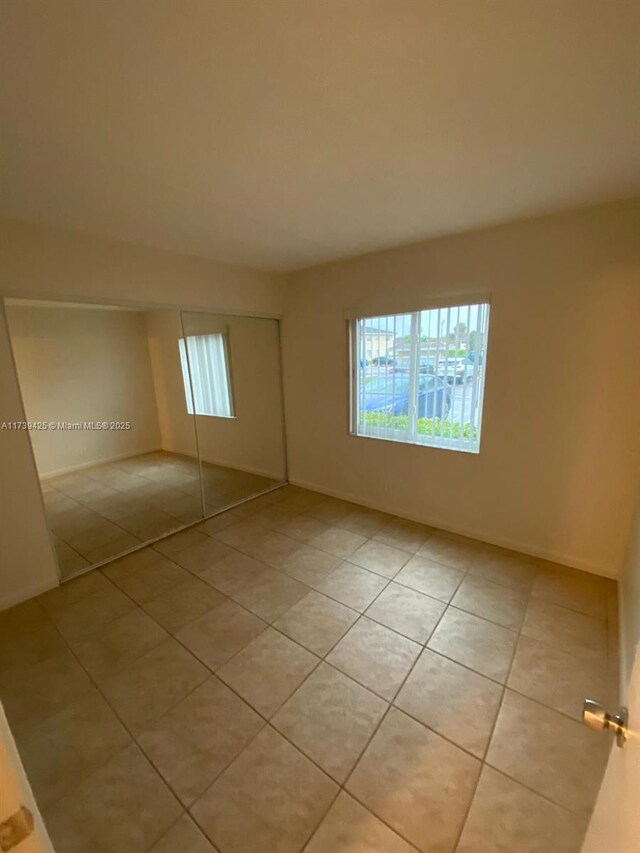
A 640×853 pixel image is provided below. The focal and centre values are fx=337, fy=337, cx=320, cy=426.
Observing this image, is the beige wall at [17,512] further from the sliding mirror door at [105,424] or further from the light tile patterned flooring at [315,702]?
the sliding mirror door at [105,424]

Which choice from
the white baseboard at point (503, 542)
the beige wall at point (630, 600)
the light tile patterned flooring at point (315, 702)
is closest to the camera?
the light tile patterned flooring at point (315, 702)

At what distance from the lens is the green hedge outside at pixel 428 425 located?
2.69 metres

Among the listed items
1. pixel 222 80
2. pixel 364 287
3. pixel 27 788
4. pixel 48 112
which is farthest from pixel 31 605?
pixel 364 287

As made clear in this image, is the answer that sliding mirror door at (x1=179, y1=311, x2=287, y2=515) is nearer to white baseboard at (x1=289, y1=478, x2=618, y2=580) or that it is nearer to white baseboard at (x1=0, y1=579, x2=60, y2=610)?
white baseboard at (x1=289, y1=478, x2=618, y2=580)

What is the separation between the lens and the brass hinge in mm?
402

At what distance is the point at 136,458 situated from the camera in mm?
4828

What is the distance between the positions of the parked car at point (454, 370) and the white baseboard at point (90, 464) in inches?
168

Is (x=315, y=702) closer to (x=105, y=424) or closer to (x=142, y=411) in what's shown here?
(x=105, y=424)

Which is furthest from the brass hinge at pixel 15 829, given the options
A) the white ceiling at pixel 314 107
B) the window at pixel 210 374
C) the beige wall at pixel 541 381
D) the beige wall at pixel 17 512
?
the window at pixel 210 374

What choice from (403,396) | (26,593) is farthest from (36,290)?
(403,396)

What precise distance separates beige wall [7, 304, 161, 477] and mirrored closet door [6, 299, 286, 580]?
0.01 meters

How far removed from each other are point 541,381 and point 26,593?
12.1ft

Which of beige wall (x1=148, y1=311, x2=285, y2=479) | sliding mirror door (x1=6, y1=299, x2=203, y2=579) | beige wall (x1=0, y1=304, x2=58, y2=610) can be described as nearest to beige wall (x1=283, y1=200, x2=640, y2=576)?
beige wall (x1=148, y1=311, x2=285, y2=479)

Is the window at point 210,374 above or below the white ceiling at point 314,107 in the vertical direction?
below
